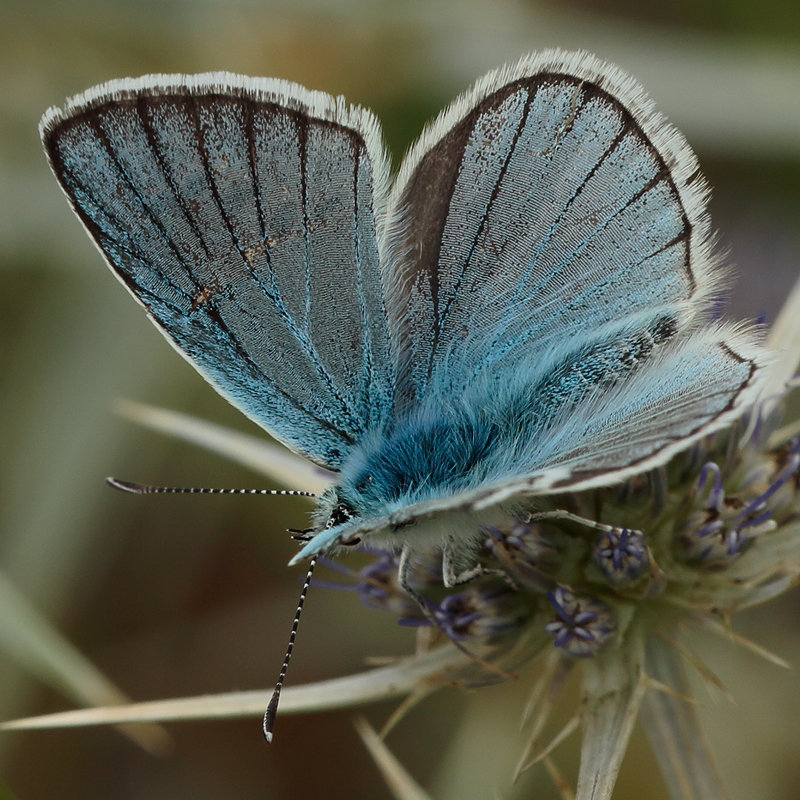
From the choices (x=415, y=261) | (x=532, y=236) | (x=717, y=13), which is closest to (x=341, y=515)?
(x=415, y=261)

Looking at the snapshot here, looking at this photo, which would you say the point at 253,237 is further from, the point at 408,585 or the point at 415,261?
the point at 408,585

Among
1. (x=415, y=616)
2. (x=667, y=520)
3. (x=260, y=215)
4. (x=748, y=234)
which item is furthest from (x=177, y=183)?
(x=748, y=234)

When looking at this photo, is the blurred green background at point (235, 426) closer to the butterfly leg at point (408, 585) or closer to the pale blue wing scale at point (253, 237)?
the butterfly leg at point (408, 585)

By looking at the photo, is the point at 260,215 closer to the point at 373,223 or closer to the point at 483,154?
the point at 373,223

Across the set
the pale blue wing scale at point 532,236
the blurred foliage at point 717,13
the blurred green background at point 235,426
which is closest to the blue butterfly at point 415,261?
the pale blue wing scale at point 532,236

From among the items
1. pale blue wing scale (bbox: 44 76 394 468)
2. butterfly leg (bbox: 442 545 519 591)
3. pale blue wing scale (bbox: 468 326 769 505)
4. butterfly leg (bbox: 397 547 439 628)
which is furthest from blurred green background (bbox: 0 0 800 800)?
pale blue wing scale (bbox: 468 326 769 505)
